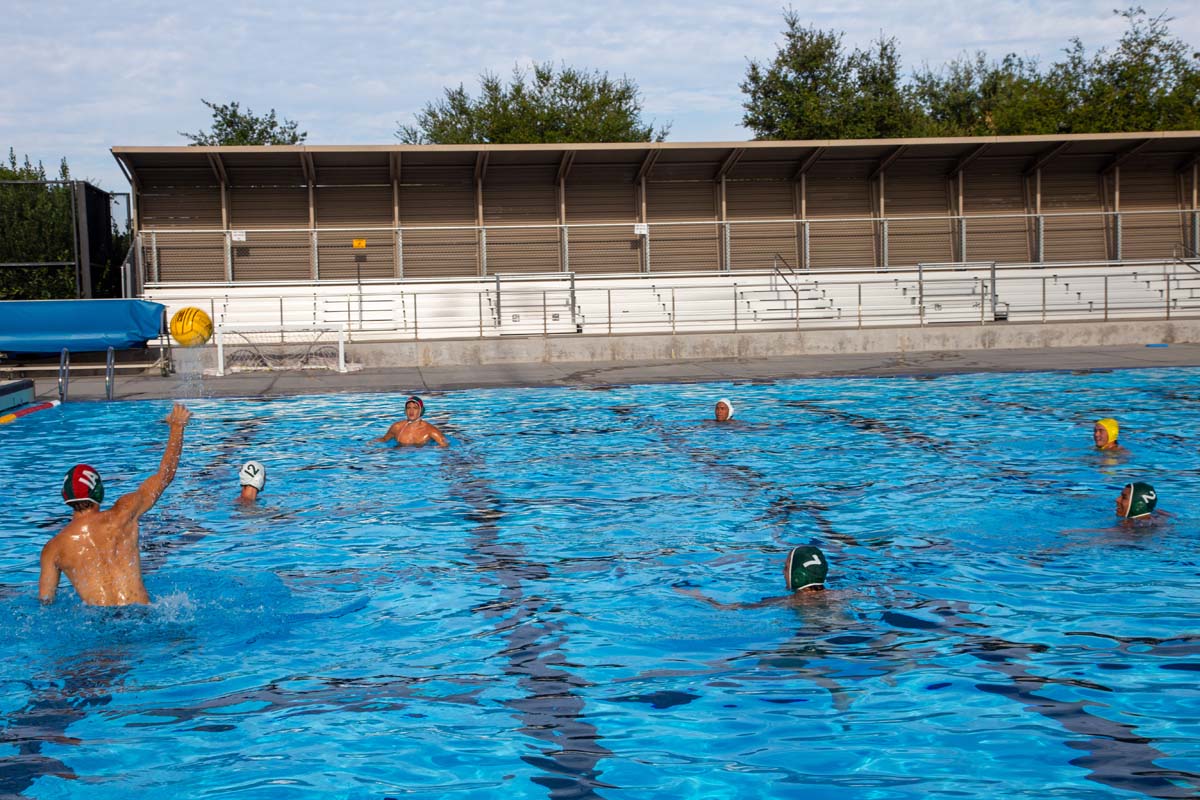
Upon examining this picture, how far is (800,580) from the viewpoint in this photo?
7.00 metres

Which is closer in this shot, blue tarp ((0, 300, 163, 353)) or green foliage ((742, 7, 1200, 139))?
blue tarp ((0, 300, 163, 353))

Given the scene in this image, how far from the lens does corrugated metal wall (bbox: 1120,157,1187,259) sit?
36.0 meters

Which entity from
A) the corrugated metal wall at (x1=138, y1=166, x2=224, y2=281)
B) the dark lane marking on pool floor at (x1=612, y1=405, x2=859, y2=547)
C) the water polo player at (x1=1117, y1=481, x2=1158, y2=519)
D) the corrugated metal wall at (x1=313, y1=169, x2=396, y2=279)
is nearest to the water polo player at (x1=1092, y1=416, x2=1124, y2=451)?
the dark lane marking on pool floor at (x1=612, y1=405, x2=859, y2=547)

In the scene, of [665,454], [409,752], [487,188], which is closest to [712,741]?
[409,752]

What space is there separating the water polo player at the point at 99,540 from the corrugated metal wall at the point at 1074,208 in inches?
1337

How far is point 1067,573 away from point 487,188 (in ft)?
92.1

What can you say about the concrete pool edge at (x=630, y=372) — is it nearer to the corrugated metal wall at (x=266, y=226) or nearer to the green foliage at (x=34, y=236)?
the green foliage at (x=34, y=236)

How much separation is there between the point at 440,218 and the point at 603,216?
4932 mm

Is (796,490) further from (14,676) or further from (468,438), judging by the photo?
(14,676)

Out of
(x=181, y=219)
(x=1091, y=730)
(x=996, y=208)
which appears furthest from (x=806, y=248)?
(x=1091, y=730)

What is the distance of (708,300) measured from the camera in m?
31.0

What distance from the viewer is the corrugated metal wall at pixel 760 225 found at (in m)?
35.2

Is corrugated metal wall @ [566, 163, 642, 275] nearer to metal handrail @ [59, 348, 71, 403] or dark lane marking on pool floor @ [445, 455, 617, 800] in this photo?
metal handrail @ [59, 348, 71, 403]

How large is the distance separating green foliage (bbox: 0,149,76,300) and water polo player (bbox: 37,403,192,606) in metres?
23.6
